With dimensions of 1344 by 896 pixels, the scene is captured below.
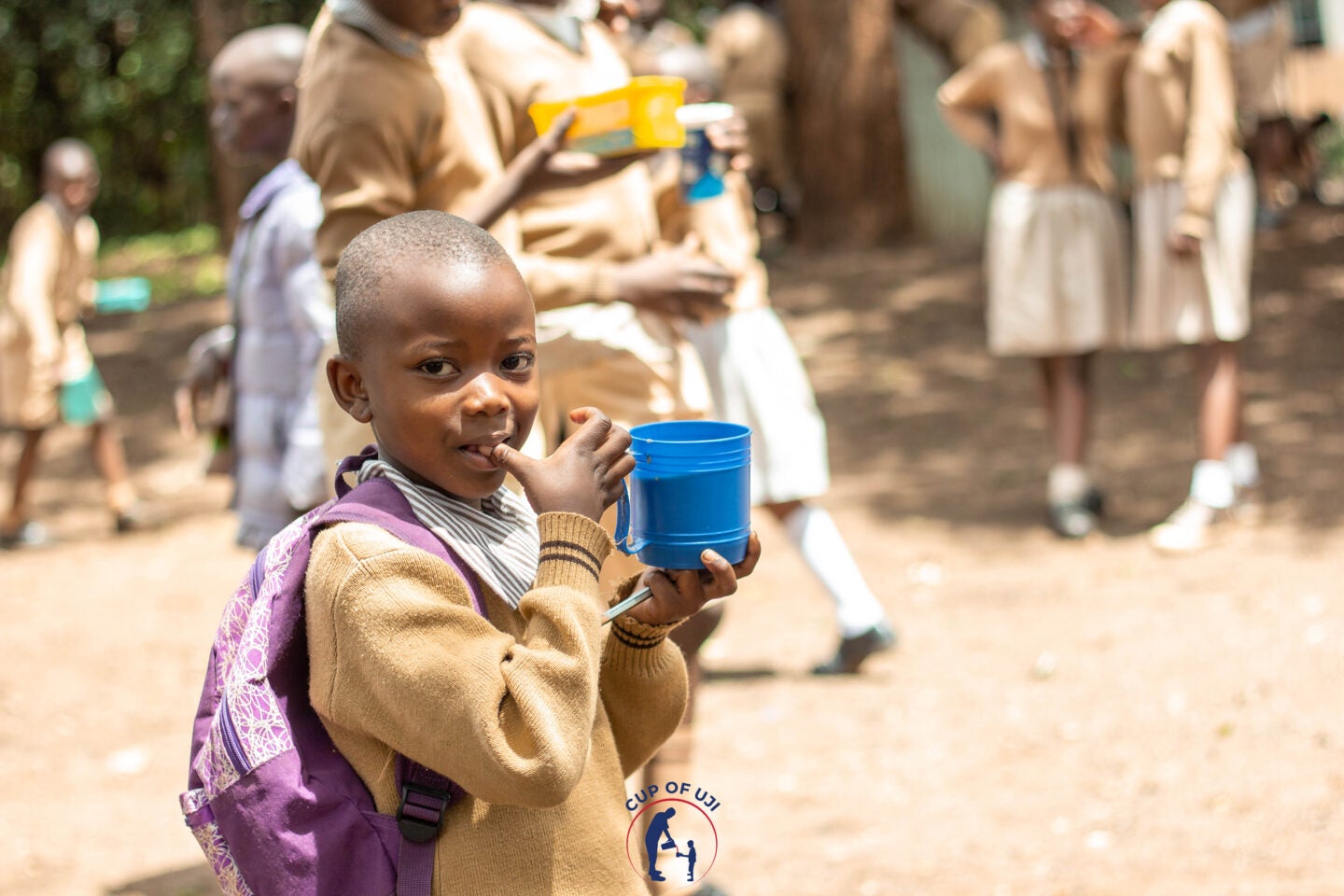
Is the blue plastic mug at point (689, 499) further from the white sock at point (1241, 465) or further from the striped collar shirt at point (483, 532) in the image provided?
the white sock at point (1241, 465)

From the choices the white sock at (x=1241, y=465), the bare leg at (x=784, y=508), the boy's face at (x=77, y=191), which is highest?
the boy's face at (x=77, y=191)

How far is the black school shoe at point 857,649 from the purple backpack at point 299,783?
3.58 metres

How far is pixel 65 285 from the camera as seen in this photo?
808 cm

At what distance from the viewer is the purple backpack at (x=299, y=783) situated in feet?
5.95

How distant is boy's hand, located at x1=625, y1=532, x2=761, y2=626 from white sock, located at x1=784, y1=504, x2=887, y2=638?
132 inches

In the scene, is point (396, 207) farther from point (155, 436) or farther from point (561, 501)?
point (155, 436)

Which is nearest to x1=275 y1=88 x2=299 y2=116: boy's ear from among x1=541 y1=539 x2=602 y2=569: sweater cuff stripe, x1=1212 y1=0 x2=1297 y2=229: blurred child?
x1=541 y1=539 x2=602 y2=569: sweater cuff stripe

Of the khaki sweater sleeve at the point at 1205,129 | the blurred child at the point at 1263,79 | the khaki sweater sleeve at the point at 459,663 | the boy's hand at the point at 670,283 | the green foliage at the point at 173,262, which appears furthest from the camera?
the green foliage at the point at 173,262

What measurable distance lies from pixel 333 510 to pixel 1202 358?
17.7ft

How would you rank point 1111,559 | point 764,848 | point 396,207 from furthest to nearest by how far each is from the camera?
point 1111,559 < point 764,848 < point 396,207

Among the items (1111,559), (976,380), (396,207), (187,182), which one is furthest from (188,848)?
(187,182)

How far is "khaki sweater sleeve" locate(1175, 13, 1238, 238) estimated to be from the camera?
629 centimetres

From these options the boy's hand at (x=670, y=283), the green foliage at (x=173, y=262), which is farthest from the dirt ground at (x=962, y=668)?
the green foliage at (x=173, y=262)

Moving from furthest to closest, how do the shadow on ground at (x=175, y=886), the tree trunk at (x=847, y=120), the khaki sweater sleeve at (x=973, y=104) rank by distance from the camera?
the tree trunk at (x=847, y=120) < the khaki sweater sleeve at (x=973, y=104) < the shadow on ground at (x=175, y=886)
